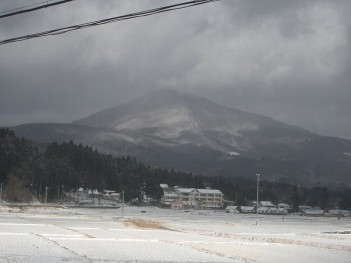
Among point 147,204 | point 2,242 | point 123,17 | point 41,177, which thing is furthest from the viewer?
point 147,204

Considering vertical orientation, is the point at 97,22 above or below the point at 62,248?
above

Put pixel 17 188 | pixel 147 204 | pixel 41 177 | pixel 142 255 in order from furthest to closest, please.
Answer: pixel 147 204, pixel 41 177, pixel 17 188, pixel 142 255

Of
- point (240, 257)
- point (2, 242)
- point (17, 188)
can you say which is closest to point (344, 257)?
point (240, 257)

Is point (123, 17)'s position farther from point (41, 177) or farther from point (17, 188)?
point (41, 177)

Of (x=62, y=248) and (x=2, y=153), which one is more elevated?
(x=2, y=153)

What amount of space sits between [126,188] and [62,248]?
167612mm

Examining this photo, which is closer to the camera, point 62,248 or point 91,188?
point 62,248

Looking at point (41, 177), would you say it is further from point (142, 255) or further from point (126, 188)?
point (142, 255)

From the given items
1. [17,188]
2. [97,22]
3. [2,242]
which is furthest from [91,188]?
[97,22]

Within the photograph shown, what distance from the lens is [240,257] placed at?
25344 millimetres

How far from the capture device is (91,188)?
195 meters

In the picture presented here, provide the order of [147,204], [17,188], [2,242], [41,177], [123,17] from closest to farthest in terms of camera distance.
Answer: [123,17]
[2,242]
[17,188]
[41,177]
[147,204]

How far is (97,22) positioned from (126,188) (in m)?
179

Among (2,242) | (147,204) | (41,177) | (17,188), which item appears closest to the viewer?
(2,242)
